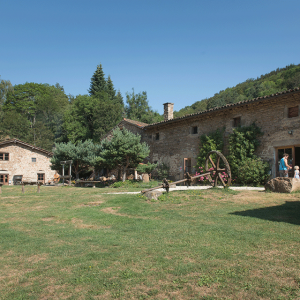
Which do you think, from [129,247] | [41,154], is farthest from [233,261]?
[41,154]

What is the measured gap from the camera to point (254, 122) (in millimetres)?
16875

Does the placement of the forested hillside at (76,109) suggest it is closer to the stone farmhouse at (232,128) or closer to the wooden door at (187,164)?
the stone farmhouse at (232,128)

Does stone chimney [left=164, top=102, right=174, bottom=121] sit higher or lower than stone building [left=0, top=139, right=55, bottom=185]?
higher

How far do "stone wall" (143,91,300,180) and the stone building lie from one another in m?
15.9

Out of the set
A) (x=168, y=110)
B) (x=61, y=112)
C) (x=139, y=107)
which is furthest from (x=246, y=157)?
(x=61, y=112)

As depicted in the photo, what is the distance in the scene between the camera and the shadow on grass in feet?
22.4

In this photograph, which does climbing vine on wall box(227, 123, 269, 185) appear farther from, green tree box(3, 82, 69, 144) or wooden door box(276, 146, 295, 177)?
green tree box(3, 82, 69, 144)

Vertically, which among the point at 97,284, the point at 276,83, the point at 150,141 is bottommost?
the point at 97,284

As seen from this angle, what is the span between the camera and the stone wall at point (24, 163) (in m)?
32.8

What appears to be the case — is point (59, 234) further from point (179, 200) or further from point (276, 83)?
point (276, 83)

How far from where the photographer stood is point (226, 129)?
60.7ft

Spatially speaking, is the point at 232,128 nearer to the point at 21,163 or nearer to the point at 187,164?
the point at 187,164

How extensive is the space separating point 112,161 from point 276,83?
5028cm

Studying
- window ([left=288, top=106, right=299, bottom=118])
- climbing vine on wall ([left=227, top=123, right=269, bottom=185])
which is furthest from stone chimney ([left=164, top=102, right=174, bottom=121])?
window ([left=288, top=106, right=299, bottom=118])
